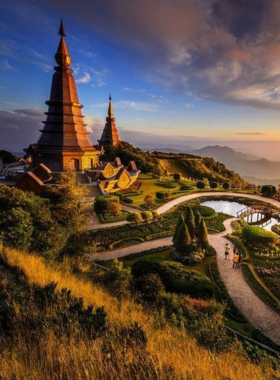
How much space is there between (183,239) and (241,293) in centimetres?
554

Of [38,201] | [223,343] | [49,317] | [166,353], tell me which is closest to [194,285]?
[223,343]

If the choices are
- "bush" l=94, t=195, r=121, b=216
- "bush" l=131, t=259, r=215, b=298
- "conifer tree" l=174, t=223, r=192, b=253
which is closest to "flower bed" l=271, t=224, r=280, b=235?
"conifer tree" l=174, t=223, r=192, b=253

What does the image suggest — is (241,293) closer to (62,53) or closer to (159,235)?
(159,235)

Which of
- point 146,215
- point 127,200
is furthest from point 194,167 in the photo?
point 146,215

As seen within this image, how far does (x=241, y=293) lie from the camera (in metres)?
14.2

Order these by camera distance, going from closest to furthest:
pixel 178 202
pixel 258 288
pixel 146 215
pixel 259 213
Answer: pixel 258 288 → pixel 146 215 → pixel 259 213 → pixel 178 202

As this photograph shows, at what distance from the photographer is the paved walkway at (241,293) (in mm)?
11542

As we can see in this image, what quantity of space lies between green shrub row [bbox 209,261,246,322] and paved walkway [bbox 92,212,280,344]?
349 mm

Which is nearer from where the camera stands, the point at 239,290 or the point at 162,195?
the point at 239,290

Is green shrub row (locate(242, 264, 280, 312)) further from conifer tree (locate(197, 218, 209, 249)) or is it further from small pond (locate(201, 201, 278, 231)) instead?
small pond (locate(201, 201, 278, 231))

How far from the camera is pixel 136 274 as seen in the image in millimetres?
13891

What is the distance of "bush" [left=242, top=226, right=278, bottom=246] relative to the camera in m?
20.1

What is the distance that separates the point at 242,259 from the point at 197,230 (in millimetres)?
4347

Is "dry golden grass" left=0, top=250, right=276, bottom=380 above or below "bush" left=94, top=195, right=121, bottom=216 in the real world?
above
